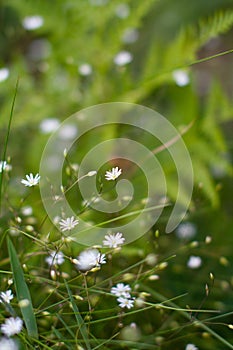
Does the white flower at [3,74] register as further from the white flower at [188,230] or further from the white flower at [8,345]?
the white flower at [8,345]

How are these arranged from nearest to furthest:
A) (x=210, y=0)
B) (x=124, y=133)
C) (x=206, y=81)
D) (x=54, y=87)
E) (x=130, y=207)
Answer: (x=130, y=207) < (x=124, y=133) < (x=54, y=87) < (x=210, y=0) < (x=206, y=81)

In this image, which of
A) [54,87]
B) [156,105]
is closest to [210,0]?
[156,105]

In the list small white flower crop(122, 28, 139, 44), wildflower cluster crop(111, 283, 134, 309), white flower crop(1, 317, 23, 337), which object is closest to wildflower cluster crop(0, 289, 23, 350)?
white flower crop(1, 317, 23, 337)

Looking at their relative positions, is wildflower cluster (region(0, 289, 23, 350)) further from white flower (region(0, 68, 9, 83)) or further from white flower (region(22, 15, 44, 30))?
white flower (region(22, 15, 44, 30))

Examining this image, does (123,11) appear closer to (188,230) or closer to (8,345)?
(188,230)

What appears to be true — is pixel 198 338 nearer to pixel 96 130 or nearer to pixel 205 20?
pixel 96 130

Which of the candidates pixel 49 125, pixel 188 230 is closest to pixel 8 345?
pixel 188 230
